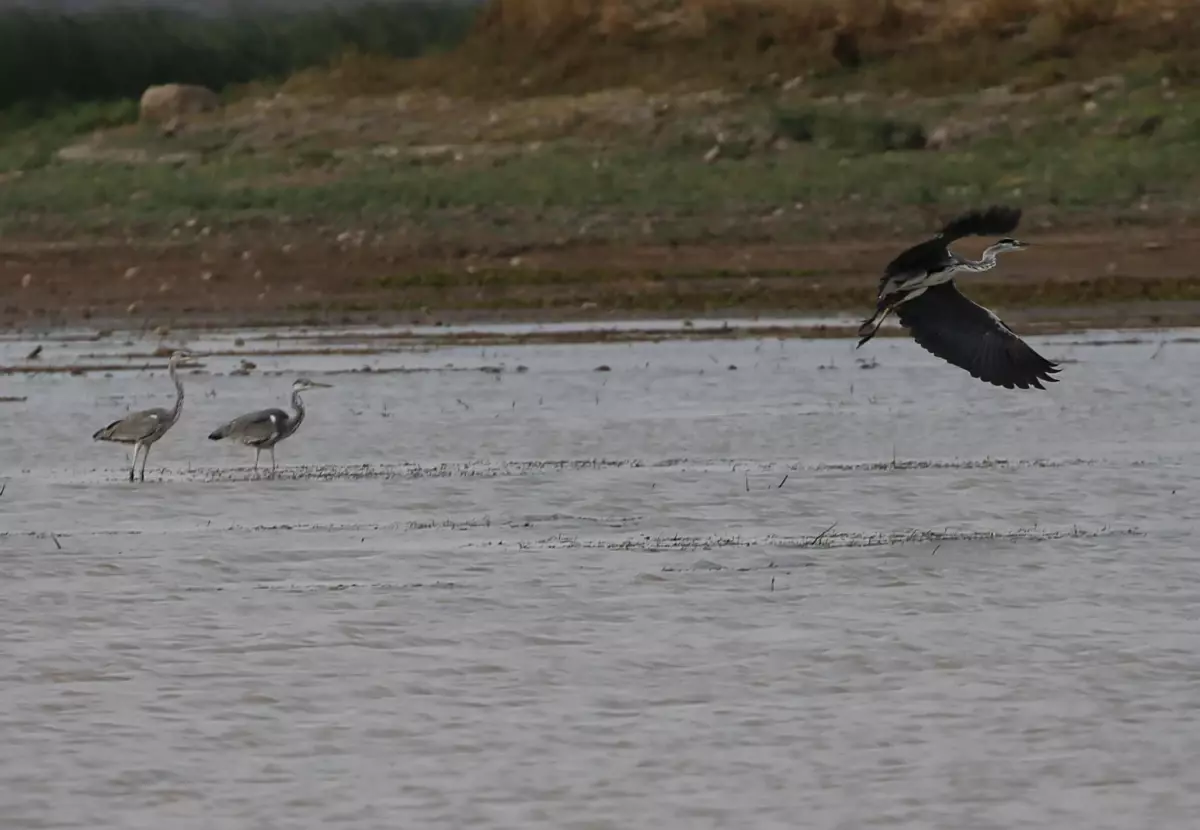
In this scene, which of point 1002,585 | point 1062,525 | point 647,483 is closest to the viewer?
point 1002,585

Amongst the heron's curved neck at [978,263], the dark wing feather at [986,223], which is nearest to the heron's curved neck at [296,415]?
the heron's curved neck at [978,263]

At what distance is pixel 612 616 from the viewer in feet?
26.9

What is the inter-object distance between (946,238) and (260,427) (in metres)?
4.30

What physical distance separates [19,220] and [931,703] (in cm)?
2033

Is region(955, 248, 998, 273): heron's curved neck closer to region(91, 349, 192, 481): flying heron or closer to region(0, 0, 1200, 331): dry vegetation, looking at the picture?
region(91, 349, 192, 481): flying heron

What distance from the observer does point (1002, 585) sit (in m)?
8.72

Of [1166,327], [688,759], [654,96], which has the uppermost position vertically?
[654,96]

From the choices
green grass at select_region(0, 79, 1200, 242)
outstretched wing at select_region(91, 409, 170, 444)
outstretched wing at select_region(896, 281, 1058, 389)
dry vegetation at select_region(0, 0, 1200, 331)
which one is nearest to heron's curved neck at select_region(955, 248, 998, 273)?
outstretched wing at select_region(896, 281, 1058, 389)

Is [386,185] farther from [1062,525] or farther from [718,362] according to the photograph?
[1062,525]

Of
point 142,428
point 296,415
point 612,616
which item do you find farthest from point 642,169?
point 612,616

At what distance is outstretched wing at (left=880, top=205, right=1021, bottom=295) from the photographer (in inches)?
345

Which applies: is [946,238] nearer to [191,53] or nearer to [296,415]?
[296,415]

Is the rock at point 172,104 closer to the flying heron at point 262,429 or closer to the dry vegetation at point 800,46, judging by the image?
the dry vegetation at point 800,46

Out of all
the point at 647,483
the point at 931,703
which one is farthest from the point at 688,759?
the point at 647,483
